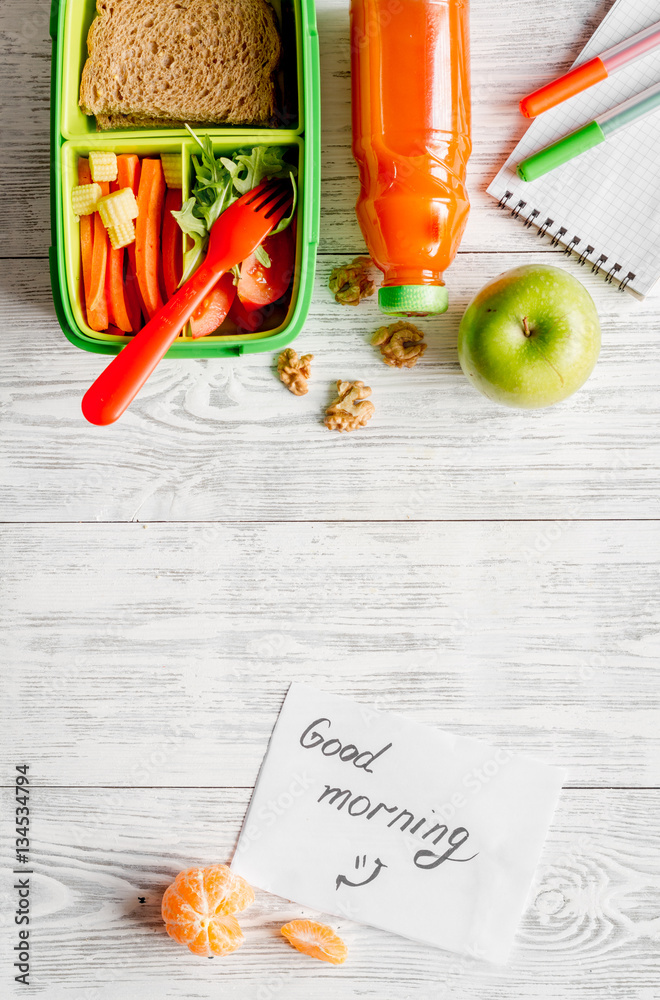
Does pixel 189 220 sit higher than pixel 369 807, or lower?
higher

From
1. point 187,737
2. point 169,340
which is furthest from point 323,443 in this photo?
point 187,737

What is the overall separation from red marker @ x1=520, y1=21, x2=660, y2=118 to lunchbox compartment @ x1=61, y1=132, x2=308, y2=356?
247 millimetres

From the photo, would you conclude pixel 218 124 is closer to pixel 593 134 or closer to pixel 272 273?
pixel 272 273

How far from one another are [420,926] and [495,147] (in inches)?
32.8

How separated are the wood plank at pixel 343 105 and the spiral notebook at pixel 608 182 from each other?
0.02 m

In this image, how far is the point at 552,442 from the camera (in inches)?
29.9

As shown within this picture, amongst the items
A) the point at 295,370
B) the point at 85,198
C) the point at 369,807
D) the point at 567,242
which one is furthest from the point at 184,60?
the point at 369,807

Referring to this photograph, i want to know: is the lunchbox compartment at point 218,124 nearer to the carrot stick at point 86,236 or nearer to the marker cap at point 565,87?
the carrot stick at point 86,236

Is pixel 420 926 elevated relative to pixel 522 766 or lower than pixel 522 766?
lower

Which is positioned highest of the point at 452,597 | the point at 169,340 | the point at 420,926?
the point at 169,340

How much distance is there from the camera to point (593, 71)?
69 centimetres

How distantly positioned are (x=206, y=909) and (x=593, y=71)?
0.92 metres

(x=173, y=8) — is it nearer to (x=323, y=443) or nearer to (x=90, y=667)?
(x=323, y=443)

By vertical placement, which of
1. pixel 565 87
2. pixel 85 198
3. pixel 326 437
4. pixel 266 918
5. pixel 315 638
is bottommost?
pixel 266 918
